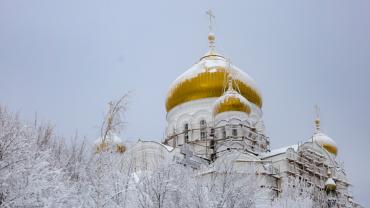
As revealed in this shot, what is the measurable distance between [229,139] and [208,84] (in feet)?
19.5

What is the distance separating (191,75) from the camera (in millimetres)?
31000

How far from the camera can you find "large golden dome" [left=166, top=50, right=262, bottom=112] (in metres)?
30.1

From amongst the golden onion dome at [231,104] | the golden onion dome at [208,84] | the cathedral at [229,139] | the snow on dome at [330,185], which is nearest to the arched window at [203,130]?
the cathedral at [229,139]

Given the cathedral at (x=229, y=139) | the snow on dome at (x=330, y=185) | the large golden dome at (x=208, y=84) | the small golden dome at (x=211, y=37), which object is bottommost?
the snow on dome at (x=330, y=185)

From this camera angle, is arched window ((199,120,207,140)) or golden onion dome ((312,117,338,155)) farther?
golden onion dome ((312,117,338,155))

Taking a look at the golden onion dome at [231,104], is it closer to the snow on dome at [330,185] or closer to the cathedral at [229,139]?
the cathedral at [229,139]

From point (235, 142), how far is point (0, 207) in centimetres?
1674

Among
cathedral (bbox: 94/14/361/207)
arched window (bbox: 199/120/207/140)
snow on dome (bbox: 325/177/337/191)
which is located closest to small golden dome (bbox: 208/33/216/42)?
cathedral (bbox: 94/14/361/207)

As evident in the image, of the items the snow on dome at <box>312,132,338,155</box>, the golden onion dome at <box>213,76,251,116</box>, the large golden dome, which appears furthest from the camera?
the snow on dome at <box>312,132,338,155</box>

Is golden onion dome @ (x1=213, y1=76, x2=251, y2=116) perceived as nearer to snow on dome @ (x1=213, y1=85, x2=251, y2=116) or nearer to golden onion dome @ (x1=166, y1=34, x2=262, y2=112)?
snow on dome @ (x1=213, y1=85, x2=251, y2=116)

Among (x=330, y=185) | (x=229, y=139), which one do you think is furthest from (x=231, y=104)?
(x=330, y=185)

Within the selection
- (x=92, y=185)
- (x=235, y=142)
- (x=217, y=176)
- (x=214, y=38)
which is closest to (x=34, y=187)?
(x=92, y=185)

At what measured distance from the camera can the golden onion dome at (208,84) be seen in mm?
30125

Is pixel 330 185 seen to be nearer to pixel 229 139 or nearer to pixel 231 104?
pixel 229 139
